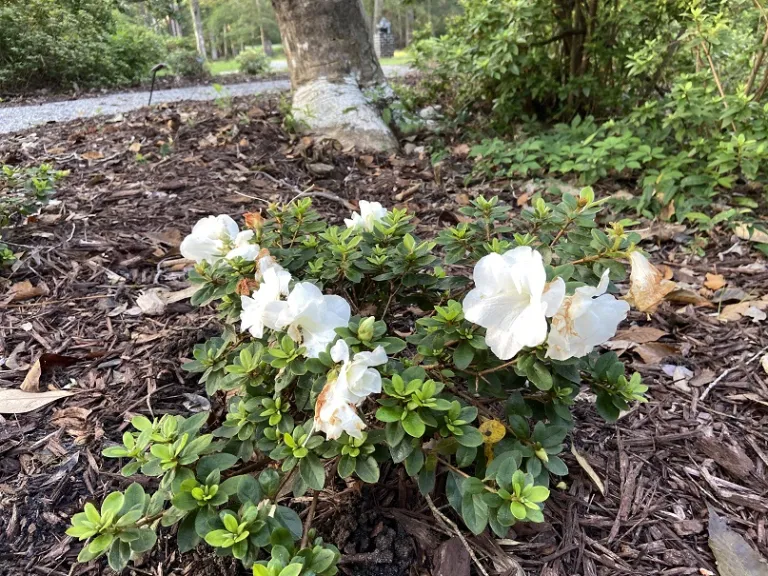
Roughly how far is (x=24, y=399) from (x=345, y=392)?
138cm

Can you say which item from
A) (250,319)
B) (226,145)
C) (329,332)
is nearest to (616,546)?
(329,332)

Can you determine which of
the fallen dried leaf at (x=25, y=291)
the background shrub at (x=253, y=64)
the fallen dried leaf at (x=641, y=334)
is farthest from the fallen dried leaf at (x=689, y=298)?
the background shrub at (x=253, y=64)

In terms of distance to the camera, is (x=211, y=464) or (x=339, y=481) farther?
(x=339, y=481)

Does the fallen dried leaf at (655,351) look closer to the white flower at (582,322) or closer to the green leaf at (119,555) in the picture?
the white flower at (582,322)

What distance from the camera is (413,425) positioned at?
1.16m

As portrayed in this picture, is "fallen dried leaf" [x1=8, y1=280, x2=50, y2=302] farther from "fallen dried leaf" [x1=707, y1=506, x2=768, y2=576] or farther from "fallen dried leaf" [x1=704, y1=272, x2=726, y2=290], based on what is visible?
"fallen dried leaf" [x1=704, y1=272, x2=726, y2=290]

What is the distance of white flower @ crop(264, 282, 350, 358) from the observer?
1.23 metres

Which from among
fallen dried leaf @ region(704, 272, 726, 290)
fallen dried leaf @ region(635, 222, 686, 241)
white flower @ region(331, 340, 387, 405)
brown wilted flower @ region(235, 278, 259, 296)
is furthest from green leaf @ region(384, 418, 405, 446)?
fallen dried leaf @ region(635, 222, 686, 241)

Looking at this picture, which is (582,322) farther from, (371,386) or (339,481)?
(339,481)

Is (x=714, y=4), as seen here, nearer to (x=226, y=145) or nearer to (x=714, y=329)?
(x=714, y=329)

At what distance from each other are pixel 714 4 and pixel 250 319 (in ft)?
15.1

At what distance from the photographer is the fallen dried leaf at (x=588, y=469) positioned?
1.60m

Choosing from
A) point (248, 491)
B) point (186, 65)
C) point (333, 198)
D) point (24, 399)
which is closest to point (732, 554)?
point (248, 491)

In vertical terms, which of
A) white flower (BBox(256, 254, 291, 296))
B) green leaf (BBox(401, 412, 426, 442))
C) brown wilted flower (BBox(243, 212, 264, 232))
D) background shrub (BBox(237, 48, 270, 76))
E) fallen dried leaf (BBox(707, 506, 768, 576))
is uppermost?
background shrub (BBox(237, 48, 270, 76))
